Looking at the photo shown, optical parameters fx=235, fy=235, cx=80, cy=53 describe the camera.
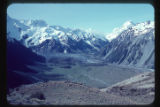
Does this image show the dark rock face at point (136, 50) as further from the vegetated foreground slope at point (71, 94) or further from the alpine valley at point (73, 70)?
the vegetated foreground slope at point (71, 94)

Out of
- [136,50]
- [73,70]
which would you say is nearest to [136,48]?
[136,50]

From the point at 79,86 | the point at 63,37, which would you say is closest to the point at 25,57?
the point at 79,86

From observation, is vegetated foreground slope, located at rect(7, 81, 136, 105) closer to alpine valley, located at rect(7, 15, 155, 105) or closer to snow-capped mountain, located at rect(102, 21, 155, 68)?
alpine valley, located at rect(7, 15, 155, 105)

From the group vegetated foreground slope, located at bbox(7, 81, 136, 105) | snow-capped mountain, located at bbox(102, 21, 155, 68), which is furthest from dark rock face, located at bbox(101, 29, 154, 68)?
vegetated foreground slope, located at bbox(7, 81, 136, 105)

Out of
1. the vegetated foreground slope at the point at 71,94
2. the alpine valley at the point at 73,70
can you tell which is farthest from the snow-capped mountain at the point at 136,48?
the vegetated foreground slope at the point at 71,94

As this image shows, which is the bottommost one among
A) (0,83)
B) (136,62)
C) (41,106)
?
(136,62)

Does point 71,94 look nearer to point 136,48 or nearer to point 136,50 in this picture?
point 136,50

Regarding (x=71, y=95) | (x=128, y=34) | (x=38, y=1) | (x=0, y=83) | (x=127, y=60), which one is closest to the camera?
(x=0, y=83)
